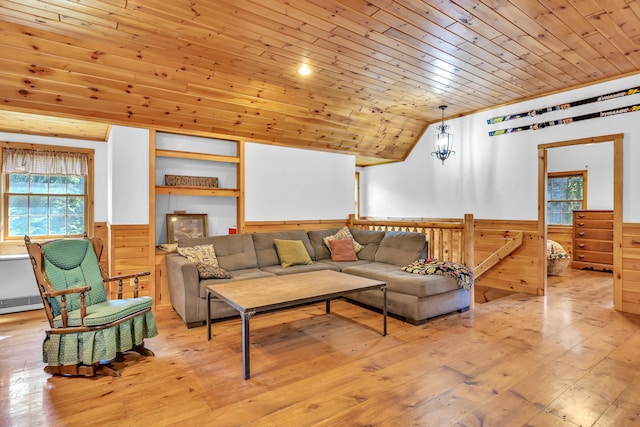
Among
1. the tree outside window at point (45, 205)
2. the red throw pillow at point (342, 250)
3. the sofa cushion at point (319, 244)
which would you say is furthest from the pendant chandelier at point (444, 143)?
Answer: the tree outside window at point (45, 205)

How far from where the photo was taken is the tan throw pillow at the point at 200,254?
3.91 meters

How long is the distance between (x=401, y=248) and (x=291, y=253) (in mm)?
1464

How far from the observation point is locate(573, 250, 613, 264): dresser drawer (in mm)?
6375

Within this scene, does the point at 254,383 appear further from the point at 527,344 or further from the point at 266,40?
the point at 266,40

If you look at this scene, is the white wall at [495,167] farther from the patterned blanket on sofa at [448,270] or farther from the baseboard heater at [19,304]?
the baseboard heater at [19,304]

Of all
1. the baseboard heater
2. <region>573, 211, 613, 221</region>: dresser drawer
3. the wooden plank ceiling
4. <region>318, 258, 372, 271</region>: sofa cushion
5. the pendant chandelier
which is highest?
the wooden plank ceiling

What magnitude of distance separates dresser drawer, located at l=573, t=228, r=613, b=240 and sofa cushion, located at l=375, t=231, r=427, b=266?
4.30 meters

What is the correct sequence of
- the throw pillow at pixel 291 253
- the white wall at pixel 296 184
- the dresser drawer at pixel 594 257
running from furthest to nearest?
the dresser drawer at pixel 594 257 → the white wall at pixel 296 184 → the throw pillow at pixel 291 253

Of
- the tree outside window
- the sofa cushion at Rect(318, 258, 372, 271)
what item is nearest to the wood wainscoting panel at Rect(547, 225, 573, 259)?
the sofa cushion at Rect(318, 258, 372, 271)

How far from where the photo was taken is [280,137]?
17.2 feet

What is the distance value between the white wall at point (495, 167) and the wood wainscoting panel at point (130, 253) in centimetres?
469

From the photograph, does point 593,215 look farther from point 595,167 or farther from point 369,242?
point 369,242

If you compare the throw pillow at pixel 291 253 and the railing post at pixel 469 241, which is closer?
the railing post at pixel 469 241

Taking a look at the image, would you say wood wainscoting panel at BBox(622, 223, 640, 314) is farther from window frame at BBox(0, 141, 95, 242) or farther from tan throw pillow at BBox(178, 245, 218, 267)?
window frame at BBox(0, 141, 95, 242)
